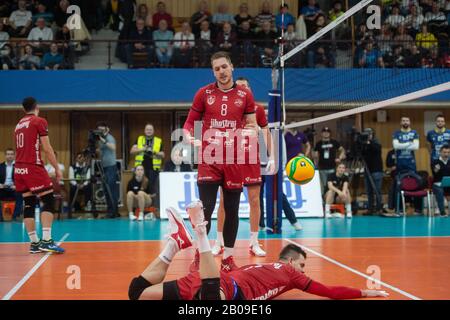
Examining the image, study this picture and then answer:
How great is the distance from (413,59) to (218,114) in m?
10.1

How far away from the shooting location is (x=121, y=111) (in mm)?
17688

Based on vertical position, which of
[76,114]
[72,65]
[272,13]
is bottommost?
[76,114]

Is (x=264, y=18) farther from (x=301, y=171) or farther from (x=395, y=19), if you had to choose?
(x=301, y=171)

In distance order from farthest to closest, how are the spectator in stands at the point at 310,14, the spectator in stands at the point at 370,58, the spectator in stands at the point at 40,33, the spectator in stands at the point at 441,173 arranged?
the spectator in stands at the point at 310,14 → the spectator in stands at the point at 40,33 → the spectator in stands at the point at 370,58 → the spectator in stands at the point at 441,173

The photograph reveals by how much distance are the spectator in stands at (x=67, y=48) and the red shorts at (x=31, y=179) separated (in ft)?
26.8

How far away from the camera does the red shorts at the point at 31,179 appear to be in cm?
823

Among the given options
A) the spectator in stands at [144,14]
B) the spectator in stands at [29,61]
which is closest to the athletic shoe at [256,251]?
the spectator in stands at [29,61]

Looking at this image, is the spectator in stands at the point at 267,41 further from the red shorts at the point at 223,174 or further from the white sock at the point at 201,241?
the white sock at the point at 201,241

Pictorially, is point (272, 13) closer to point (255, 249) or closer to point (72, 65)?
point (72, 65)

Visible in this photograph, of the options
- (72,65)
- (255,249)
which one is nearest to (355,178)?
(72,65)

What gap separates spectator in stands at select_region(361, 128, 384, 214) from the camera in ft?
48.3

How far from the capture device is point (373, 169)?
582 inches

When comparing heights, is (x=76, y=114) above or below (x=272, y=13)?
below
